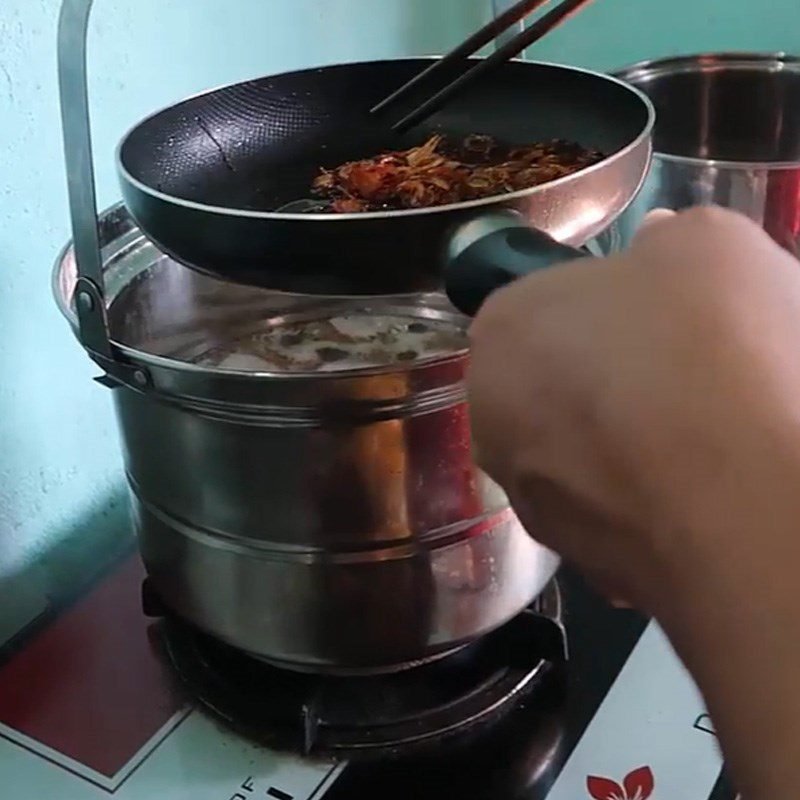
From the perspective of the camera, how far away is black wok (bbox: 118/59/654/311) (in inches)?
18.5

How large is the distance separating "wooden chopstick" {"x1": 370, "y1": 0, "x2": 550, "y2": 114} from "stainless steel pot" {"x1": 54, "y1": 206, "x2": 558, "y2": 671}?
20 centimetres

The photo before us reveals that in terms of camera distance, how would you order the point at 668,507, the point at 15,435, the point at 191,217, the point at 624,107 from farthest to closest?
the point at 15,435, the point at 624,107, the point at 191,217, the point at 668,507

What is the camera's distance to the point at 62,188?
2.40 feet

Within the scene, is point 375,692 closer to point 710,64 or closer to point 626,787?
point 626,787

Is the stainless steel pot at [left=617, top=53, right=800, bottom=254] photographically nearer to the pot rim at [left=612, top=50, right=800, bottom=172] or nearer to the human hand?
the pot rim at [left=612, top=50, right=800, bottom=172]

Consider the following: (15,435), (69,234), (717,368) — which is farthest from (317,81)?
(717,368)

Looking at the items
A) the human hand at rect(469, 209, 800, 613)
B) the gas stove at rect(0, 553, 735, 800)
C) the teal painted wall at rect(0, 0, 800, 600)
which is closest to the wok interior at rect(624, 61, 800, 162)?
the teal painted wall at rect(0, 0, 800, 600)

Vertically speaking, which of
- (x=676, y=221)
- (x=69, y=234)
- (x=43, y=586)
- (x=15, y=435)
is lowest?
(x=43, y=586)

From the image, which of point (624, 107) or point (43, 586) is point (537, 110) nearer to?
point (624, 107)

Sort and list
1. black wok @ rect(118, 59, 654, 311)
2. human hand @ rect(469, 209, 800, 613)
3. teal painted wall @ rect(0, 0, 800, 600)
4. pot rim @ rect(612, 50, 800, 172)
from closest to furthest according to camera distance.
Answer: human hand @ rect(469, 209, 800, 613) < black wok @ rect(118, 59, 654, 311) < teal painted wall @ rect(0, 0, 800, 600) < pot rim @ rect(612, 50, 800, 172)

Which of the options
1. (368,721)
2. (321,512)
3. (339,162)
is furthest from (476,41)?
(368,721)

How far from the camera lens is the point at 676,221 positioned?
15.6 inches

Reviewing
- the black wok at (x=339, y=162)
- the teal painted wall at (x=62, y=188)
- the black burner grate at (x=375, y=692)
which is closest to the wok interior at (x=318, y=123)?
the black wok at (x=339, y=162)

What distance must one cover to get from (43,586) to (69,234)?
231mm
